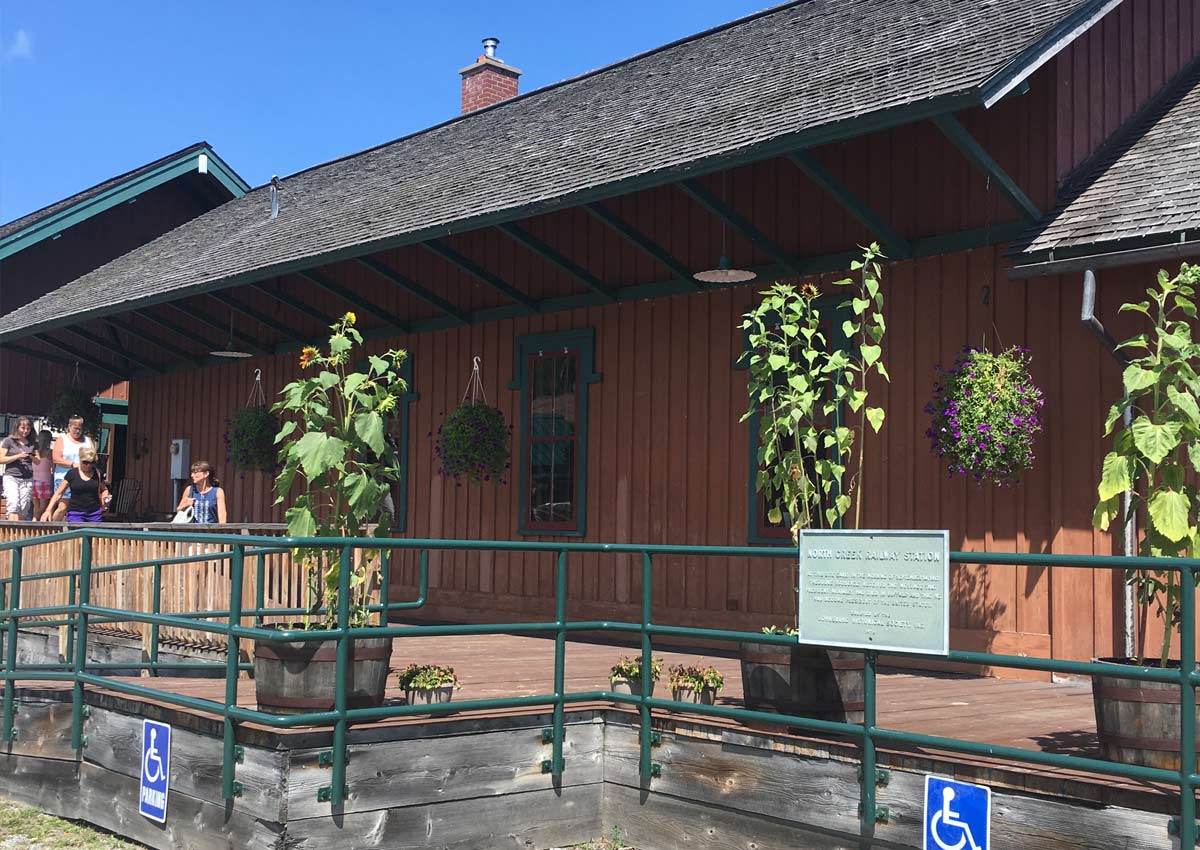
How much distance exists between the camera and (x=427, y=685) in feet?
21.4

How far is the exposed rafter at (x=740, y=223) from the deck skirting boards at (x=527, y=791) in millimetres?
4338

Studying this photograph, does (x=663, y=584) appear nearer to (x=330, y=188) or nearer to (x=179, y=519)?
(x=179, y=519)

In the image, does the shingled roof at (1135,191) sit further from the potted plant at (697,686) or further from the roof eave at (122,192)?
the roof eave at (122,192)

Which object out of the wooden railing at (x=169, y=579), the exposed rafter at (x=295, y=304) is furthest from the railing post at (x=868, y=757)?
the exposed rafter at (x=295, y=304)

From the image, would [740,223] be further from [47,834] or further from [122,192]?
[122,192]

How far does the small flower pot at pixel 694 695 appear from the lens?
6645mm

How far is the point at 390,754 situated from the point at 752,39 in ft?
30.9

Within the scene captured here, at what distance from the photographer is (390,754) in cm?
619

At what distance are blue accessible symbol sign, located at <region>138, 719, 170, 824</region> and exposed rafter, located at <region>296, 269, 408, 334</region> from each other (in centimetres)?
720

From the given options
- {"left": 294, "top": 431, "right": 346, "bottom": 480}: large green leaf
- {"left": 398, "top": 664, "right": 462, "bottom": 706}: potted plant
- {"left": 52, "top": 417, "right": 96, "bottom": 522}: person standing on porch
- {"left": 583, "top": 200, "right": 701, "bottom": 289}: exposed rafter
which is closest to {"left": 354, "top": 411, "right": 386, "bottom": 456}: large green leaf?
Answer: {"left": 294, "top": 431, "right": 346, "bottom": 480}: large green leaf

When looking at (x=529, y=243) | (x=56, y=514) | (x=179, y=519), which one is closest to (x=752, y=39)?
(x=529, y=243)

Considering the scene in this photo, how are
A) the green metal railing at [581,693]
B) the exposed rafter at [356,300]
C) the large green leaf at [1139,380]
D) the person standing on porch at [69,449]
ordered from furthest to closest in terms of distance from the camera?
the person standing on porch at [69,449] < the exposed rafter at [356,300] < the large green leaf at [1139,380] < the green metal railing at [581,693]

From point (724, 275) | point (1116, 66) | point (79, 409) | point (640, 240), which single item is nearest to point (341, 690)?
point (724, 275)

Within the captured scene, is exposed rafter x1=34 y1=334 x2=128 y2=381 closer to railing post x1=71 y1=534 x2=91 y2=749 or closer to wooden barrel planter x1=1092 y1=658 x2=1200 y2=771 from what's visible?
railing post x1=71 y1=534 x2=91 y2=749
